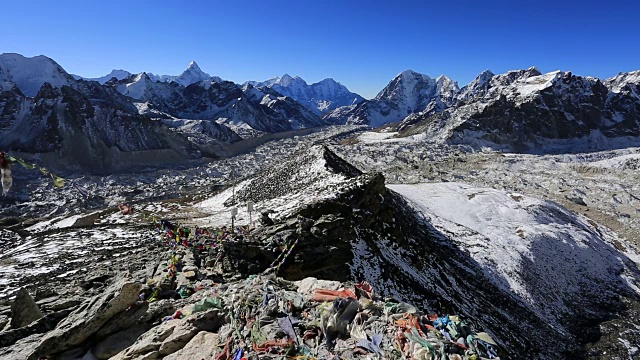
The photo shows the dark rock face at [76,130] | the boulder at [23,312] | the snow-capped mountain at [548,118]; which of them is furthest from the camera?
the snow-capped mountain at [548,118]

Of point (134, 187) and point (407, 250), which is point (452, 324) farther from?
point (134, 187)

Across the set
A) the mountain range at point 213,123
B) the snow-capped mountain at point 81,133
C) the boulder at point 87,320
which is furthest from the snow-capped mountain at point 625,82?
the boulder at point 87,320

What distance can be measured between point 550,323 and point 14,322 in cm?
3099

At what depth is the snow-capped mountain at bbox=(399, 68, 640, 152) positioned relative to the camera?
399ft

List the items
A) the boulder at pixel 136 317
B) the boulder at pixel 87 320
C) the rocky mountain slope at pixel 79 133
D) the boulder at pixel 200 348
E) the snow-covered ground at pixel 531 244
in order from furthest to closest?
1. the rocky mountain slope at pixel 79 133
2. the snow-covered ground at pixel 531 244
3. the boulder at pixel 136 317
4. the boulder at pixel 87 320
5. the boulder at pixel 200 348

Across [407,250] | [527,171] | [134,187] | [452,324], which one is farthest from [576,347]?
[134,187]

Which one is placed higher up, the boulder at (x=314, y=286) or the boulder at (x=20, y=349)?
the boulder at (x=314, y=286)

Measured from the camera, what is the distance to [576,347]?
2353 cm

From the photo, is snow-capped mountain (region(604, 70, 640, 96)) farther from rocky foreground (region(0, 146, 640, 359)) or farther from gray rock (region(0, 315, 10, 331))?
gray rock (region(0, 315, 10, 331))

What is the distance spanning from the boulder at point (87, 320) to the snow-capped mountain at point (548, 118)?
122 metres

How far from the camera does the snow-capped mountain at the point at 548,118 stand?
4793 inches

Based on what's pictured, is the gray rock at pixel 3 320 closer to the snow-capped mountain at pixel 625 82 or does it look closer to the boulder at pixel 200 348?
the boulder at pixel 200 348

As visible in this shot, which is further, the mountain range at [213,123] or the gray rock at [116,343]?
the mountain range at [213,123]

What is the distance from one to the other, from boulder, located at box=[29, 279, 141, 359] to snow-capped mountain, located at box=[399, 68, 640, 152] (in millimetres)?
121977
